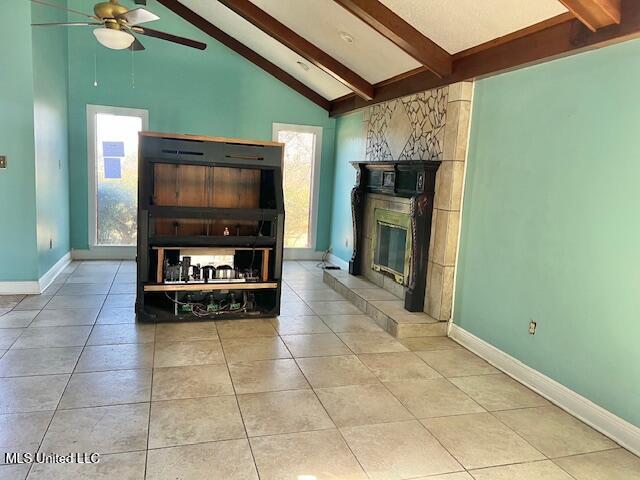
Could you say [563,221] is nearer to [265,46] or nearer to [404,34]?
[404,34]

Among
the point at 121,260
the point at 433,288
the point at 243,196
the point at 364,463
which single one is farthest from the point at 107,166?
the point at 364,463

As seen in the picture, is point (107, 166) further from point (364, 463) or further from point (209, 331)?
point (364, 463)

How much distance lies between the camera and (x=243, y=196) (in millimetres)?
4605

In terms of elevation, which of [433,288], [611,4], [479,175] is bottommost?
[433,288]

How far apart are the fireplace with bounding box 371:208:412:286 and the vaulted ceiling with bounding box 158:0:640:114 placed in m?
1.31

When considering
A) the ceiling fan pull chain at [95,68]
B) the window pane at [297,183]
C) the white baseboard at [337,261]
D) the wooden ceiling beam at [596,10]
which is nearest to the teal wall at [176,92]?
the ceiling fan pull chain at [95,68]

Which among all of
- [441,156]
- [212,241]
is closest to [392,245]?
[441,156]

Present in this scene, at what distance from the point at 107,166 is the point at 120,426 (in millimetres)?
4788

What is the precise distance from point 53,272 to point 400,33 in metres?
4.50

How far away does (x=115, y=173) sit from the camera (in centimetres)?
646

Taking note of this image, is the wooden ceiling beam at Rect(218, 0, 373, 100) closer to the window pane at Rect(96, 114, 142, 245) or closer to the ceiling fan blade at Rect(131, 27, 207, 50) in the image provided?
the ceiling fan blade at Rect(131, 27, 207, 50)

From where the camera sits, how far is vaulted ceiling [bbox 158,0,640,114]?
2.83 m

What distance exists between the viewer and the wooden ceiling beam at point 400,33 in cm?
360

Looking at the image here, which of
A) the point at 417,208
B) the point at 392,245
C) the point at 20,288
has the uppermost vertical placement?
the point at 417,208
